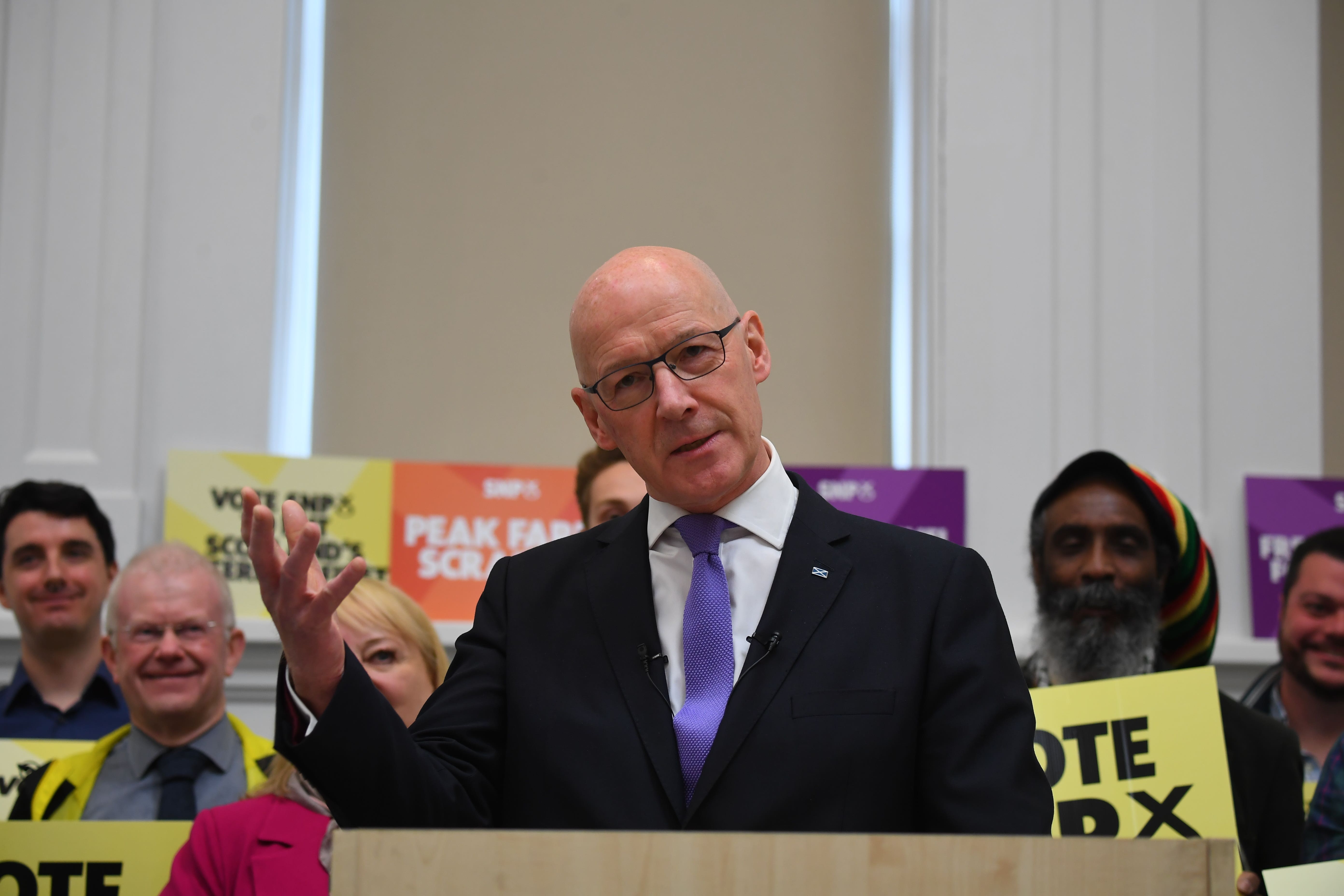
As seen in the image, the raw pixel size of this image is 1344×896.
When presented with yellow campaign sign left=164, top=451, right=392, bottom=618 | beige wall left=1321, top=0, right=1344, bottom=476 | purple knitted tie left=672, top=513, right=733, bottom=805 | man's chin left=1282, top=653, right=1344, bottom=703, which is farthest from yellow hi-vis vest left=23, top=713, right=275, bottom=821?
beige wall left=1321, top=0, right=1344, bottom=476

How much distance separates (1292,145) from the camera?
5.52m

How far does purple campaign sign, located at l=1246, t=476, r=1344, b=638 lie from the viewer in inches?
202

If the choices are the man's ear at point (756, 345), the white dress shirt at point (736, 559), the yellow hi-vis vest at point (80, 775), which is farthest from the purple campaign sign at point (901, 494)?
the white dress shirt at point (736, 559)

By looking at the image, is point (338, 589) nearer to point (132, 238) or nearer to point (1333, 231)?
point (132, 238)

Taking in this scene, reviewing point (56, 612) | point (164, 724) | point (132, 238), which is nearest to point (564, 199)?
point (132, 238)

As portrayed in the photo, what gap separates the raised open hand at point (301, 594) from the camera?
57.7 inches

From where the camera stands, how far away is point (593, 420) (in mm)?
1940

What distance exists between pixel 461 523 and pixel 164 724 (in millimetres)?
1664

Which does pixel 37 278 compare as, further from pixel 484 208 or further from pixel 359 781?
pixel 359 781

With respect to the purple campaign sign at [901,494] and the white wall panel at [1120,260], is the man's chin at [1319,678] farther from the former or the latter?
the white wall panel at [1120,260]

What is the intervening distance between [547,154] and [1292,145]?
10.8ft

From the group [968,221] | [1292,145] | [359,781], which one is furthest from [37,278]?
[1292,145]

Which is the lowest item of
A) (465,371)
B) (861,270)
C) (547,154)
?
(465,371)

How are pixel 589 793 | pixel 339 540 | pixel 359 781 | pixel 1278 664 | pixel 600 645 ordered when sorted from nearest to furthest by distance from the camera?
1. pixel 359 781
2. pixel 589 793
3. pixel 600 645
4. pixel 1278 664
5. pixel 339 540
